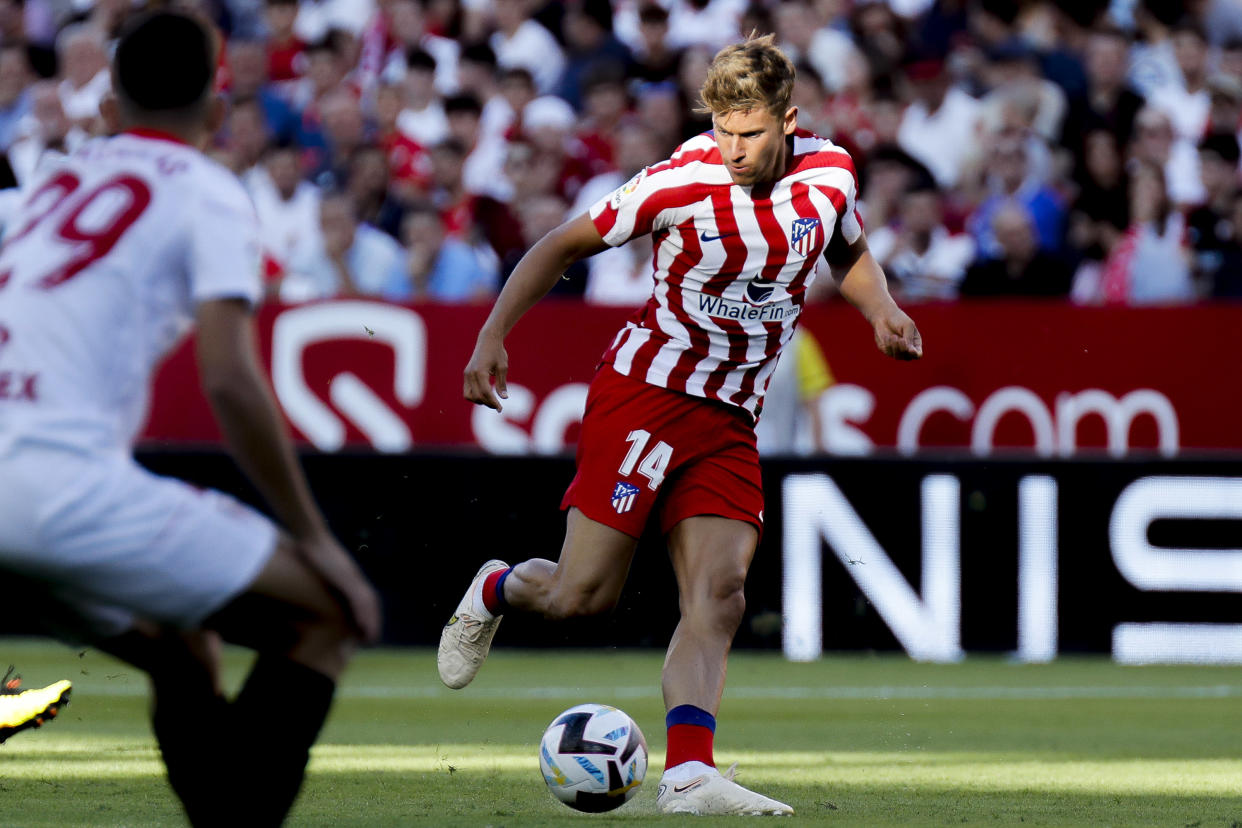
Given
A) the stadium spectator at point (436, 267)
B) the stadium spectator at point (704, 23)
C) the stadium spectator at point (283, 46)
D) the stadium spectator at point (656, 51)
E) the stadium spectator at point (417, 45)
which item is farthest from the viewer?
the stadium spectator at point (283, 46)

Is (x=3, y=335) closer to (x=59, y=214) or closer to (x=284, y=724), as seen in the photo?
(x=59, y=214)

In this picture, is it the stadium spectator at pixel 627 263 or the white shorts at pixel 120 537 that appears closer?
the white shorts at pixel 120 537

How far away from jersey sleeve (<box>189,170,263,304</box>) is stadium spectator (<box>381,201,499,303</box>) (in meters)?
8.97

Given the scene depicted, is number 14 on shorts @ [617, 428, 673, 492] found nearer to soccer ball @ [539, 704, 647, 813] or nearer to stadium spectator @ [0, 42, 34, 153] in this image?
soccer ball @ [539, 704, 647, 813]

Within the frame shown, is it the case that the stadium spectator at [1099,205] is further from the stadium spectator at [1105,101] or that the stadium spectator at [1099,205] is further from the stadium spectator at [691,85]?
the stadium spectator at [691,85]

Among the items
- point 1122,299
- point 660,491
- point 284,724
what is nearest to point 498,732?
point 660,491

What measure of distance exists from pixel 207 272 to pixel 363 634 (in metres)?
0.76

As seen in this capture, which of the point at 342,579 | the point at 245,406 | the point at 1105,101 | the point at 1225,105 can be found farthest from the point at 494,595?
the point at 1105,101

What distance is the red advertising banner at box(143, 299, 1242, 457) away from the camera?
39.2ft

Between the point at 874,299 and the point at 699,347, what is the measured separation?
1.80 ft

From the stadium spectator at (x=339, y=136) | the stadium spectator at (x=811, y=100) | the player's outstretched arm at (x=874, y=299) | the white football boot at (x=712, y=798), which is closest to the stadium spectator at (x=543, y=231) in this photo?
the stadium spectator at (x=339, y=136)

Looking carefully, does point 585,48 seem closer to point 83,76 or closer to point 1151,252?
point 83,76

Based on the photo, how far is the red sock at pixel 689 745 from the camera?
5.54 meters

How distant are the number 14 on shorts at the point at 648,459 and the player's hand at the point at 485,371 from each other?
1.46 feet
